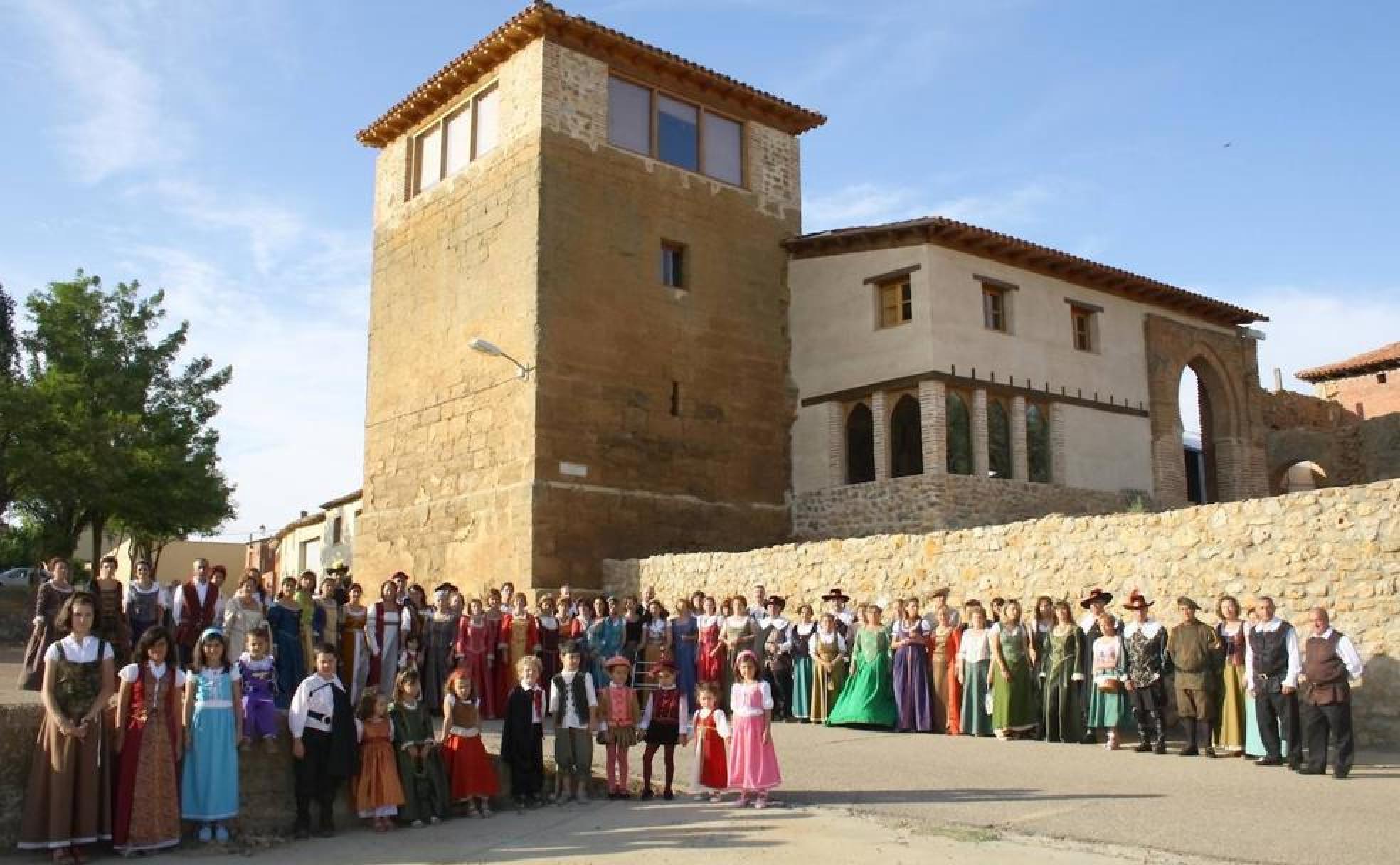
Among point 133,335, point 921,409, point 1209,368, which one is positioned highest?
point 133,335

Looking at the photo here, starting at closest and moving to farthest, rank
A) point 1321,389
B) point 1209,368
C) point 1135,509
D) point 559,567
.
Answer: point 559,567 → point 1135,509 → point 1209,368 → point 1321,389

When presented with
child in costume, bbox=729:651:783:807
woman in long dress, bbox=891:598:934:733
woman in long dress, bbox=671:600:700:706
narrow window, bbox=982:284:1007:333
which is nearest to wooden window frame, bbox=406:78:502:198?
narrow window, bbox=982:284:1007:333

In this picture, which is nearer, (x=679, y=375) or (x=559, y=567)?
(x=559, y=567)

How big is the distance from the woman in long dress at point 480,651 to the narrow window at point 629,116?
405 inches

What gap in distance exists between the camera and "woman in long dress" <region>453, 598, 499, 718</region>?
47.4 feet

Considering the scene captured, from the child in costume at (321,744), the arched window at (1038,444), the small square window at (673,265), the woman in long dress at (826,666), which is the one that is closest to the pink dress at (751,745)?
the child in costume at (321,744)

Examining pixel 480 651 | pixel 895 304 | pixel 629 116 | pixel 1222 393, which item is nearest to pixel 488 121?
pixel 629 116

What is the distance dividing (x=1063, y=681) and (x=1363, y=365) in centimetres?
2762

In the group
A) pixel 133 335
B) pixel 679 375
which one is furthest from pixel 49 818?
pixel 133 335

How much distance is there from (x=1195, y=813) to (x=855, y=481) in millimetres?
14169

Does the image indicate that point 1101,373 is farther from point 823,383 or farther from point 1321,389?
point 1321,389

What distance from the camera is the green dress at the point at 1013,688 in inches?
505

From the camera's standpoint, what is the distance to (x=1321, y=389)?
36.7 m

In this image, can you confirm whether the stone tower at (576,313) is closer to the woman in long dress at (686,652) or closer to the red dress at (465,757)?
the woman in long dress at (686,652)
